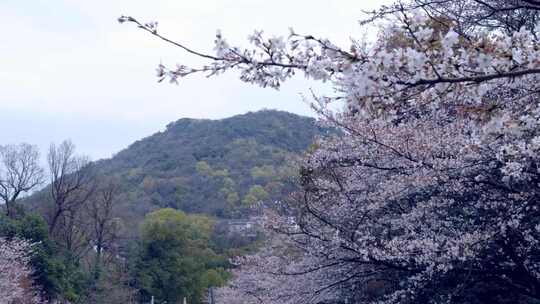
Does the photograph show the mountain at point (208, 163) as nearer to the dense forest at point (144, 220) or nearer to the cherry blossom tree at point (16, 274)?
the dense forest at point (144, 220)

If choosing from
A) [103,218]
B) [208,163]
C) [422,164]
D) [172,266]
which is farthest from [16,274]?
[208,163]

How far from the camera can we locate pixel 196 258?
38219 mm

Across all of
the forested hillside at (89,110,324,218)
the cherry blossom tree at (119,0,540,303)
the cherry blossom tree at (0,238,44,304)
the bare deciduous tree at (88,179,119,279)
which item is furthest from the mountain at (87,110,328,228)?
the cherry blossom tree at (119,0,540,303)

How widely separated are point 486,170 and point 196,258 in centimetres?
3217

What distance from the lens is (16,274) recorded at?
77.0 ft

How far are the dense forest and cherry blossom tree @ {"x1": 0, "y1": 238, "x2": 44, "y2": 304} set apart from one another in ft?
2.02

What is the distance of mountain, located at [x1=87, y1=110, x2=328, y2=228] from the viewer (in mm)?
45806

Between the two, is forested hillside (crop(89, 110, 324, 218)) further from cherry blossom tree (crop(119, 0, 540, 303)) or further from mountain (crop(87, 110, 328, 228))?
cherry blossom tree (crop(119, 0, 540, 303))

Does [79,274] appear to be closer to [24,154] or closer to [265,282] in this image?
[24,154]

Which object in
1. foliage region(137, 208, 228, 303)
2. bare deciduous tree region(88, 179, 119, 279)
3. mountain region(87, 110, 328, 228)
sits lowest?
foliage region(137, 208, 228, 303)

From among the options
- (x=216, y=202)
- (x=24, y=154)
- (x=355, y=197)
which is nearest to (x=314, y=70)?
(x=355, y=197)

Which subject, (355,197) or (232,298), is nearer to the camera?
(355,197)

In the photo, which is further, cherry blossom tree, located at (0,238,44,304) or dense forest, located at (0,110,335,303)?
dense forest, located at (0,110,335,303)

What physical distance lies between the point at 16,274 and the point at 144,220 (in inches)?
796
